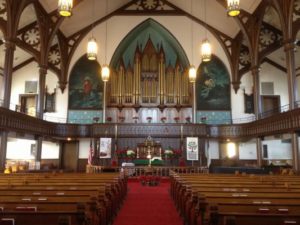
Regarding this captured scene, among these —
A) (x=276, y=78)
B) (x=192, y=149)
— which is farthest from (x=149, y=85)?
(x=276, y=78)

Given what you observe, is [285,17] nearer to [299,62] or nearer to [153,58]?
[299,62]

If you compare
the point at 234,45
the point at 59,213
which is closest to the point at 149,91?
the point at 234,45

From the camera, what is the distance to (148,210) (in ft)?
27.8

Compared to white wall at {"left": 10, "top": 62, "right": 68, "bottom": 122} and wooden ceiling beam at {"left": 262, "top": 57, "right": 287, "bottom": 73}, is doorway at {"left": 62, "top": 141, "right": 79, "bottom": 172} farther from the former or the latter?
wooden ceiling beam at {"left": 262, "top": 57, "right": 287, "bottom": 73}

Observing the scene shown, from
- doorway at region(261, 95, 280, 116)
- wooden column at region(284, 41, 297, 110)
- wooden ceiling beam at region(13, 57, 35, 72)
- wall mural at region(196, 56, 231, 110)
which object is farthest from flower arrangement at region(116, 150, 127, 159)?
doorway at region(261, 95, 280, 116)

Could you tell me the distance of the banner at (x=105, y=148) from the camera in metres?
21.1

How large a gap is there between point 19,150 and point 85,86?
8425mm

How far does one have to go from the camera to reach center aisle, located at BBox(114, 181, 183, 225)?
720 centimetres

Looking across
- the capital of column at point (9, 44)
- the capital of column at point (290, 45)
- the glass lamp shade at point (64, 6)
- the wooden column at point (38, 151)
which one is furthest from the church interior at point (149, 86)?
the glass lamp shade at point (64, 6)

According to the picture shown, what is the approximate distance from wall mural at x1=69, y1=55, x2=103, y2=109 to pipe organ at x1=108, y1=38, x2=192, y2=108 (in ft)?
3.93

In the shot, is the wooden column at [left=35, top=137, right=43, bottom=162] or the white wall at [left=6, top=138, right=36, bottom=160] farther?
the white wall at [left=6, top=138, right=36, bottom=160]

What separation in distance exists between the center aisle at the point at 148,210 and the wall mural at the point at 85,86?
45.3 ft

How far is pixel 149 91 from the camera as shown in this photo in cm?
2400

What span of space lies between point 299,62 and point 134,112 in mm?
14508
